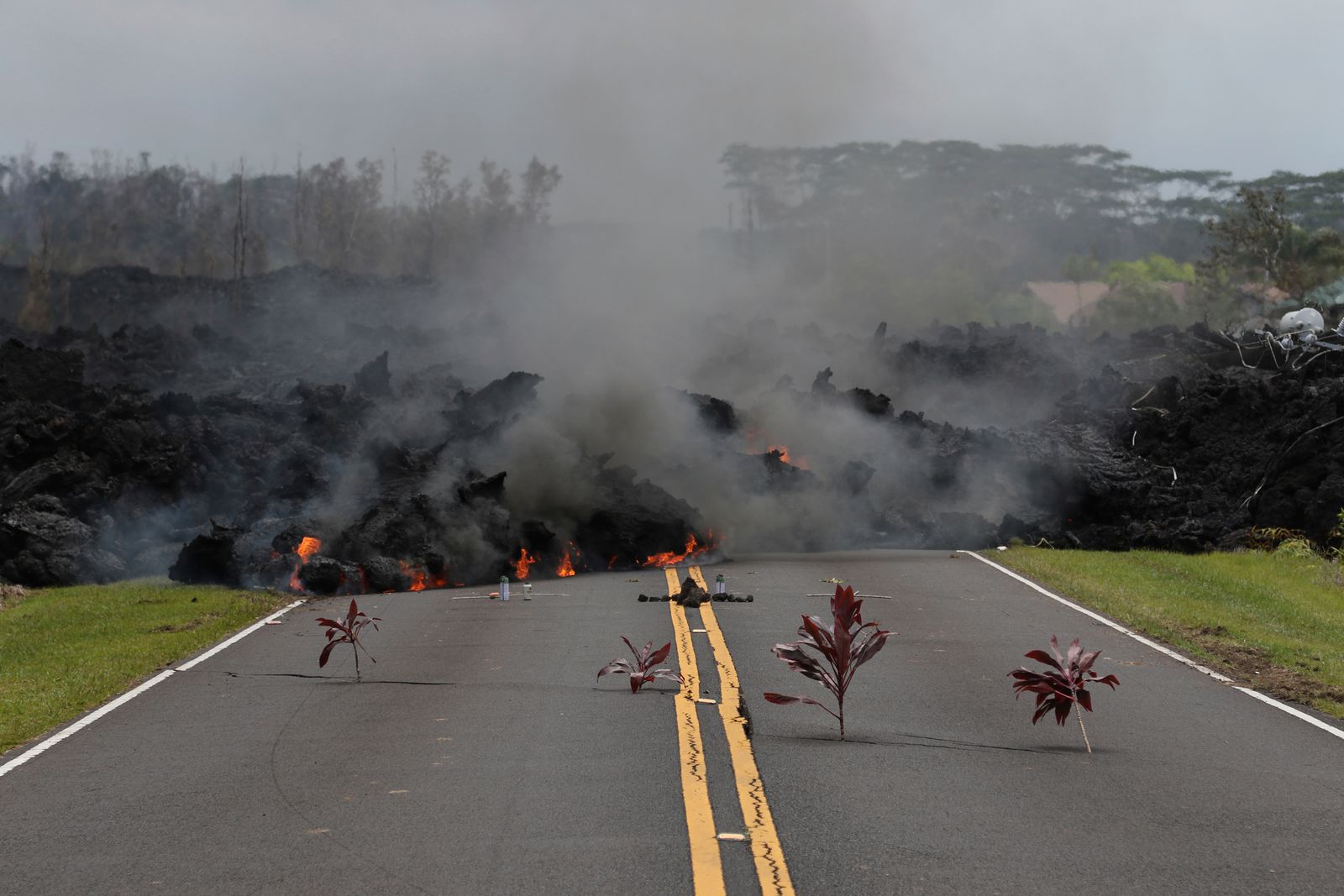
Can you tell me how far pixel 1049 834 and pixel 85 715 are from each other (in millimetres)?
7030

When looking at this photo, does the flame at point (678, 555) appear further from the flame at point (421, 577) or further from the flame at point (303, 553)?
the flame at point (303, 553)

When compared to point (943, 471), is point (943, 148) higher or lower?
higher

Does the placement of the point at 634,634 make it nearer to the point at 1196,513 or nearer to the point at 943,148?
the point at 1196,513

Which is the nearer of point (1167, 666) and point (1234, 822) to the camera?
point (1234, 822)

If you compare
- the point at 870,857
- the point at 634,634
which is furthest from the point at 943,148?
the point at 870,857

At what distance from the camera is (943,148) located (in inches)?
4190

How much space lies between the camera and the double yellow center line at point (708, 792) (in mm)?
6137

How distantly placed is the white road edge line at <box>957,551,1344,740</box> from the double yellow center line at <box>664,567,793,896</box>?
4.08 metres

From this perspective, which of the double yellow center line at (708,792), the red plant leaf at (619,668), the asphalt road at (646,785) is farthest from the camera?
the red plant leaf at (619,668)

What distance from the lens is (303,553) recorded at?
65.6 feet

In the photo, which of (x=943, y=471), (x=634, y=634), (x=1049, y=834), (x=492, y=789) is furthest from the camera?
(x=943, y=471)

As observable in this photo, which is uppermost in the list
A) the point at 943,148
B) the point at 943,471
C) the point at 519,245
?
the point at 943,148

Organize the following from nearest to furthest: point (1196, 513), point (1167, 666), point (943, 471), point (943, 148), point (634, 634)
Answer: point (1167, 666)
point (634, 634)
point (1196, 513)
point (943, 471)
point (943, 148)

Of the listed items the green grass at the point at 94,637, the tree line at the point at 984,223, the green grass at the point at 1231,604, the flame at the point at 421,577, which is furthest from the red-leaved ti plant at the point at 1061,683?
the tree line at the point at 984,223
